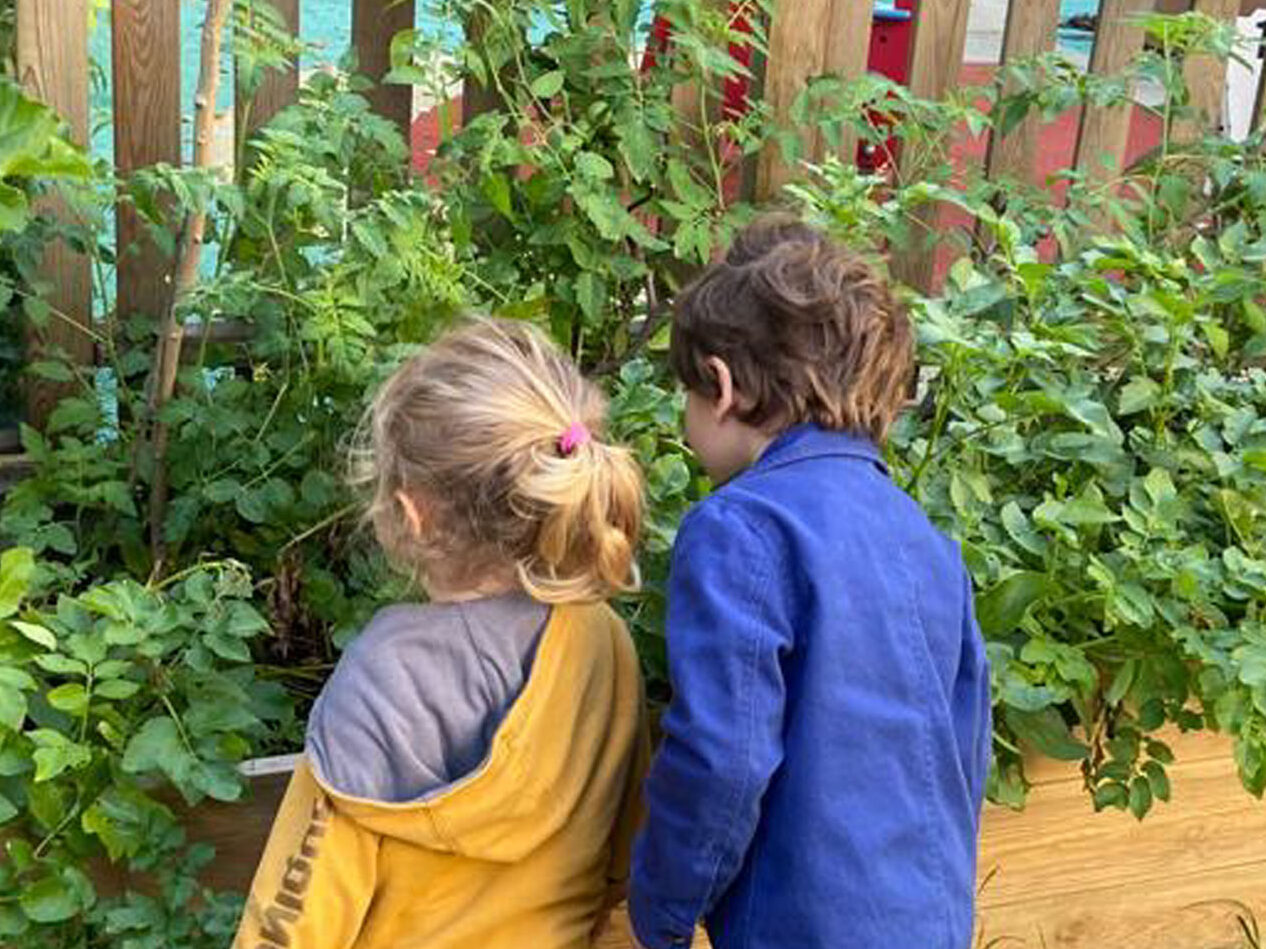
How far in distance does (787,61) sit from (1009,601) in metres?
1.31

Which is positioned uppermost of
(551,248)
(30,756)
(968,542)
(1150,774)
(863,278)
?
(863,278)

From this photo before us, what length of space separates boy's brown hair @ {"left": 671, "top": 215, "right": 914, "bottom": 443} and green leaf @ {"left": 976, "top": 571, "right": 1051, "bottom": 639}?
1.87 feet

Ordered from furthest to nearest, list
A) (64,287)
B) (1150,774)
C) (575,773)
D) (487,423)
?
1. (64,287)
2. (1150,774)
3. (575,773)
4. (487,423)

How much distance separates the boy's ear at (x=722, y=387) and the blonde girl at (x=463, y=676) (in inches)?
5.8

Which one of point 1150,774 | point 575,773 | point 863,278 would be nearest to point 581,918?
point 575,773

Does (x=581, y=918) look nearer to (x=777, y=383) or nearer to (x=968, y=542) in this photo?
(x=777, y=383)

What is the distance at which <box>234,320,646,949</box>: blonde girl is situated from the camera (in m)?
2.03

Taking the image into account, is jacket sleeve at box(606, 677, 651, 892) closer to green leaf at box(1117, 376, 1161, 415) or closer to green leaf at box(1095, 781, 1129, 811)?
green leaf at box(1095, 781, 1129, 811)

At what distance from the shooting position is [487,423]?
6.64 feet

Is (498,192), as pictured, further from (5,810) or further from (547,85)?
(5,810)

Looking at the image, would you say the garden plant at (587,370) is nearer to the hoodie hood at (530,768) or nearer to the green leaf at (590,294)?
the green leaf at (590,294)

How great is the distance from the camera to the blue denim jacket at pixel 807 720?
1.99 m

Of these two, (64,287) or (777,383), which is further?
(64,287)

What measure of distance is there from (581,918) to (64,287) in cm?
154
